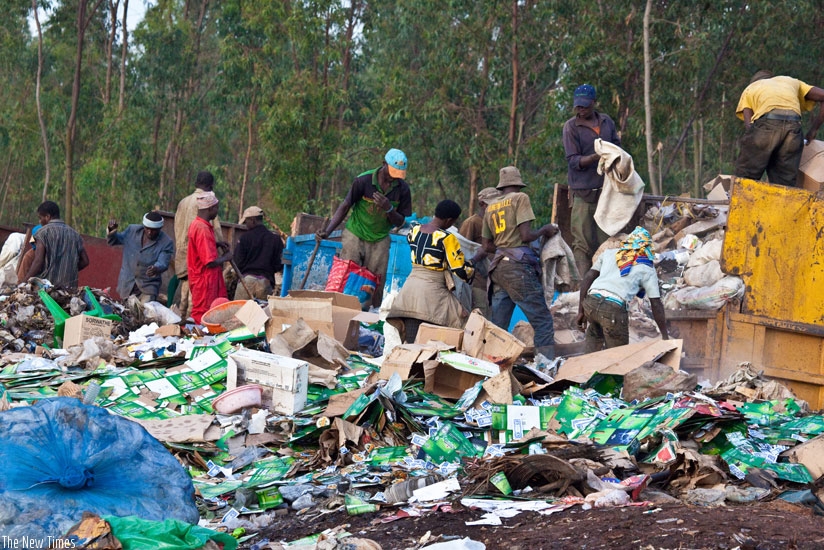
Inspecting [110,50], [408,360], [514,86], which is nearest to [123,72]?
[110,50]

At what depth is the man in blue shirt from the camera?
923 centimetres

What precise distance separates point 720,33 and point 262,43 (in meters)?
9.69

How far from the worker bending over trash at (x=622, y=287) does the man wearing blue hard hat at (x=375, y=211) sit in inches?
91.3

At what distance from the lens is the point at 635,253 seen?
6.55m

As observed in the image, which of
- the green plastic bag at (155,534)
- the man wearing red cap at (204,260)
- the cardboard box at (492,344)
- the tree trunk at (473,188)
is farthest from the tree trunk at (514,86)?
the green plastic bag at (155,534)

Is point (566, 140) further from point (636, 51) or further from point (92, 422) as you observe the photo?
point (636, 51)

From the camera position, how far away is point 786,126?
7.32m

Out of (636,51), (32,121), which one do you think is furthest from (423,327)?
(32,121)

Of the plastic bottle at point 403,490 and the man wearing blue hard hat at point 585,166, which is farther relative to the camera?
the man wearing blue hard hat at point 585,166

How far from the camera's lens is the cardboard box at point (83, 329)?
7.40 metres

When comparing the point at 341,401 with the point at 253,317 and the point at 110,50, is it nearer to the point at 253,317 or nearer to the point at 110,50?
the point at 253,317

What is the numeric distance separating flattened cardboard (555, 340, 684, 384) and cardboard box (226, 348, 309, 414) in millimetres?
1672

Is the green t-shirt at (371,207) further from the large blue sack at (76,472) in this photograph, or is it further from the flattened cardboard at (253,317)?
the large blue sack at (76,472)

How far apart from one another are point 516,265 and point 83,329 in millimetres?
3312
